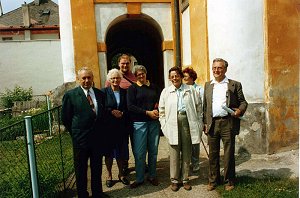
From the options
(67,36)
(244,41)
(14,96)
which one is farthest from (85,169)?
(14,96)

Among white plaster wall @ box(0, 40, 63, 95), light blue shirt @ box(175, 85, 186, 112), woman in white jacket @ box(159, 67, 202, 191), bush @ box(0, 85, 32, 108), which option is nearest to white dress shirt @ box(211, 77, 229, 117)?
woman in white jacket @ box(159, 67, 202, 191)

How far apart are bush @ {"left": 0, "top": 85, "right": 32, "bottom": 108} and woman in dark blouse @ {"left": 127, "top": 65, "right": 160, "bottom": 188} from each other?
16.4 metres

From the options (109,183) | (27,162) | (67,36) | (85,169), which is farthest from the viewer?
(67,36)

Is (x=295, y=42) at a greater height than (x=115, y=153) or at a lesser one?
greater

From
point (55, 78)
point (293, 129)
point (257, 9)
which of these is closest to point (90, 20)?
point (257, 9)

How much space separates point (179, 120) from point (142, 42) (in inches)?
384

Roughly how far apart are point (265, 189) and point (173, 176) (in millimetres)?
1264

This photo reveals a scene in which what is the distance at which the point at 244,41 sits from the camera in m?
5.90

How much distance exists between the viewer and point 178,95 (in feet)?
14.4

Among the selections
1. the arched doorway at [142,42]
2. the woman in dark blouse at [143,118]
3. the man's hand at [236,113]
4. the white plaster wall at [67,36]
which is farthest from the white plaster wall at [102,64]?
the man's hand at [236,113]

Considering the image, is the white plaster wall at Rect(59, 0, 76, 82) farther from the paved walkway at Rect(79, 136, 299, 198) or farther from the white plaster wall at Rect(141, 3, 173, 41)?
the paved walkway at Rect(79, 136, 299, 198)

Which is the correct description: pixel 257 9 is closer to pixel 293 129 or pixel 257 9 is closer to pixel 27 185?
pixel 293 129

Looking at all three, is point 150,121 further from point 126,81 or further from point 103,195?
point 103,195

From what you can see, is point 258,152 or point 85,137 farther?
point 258,152
